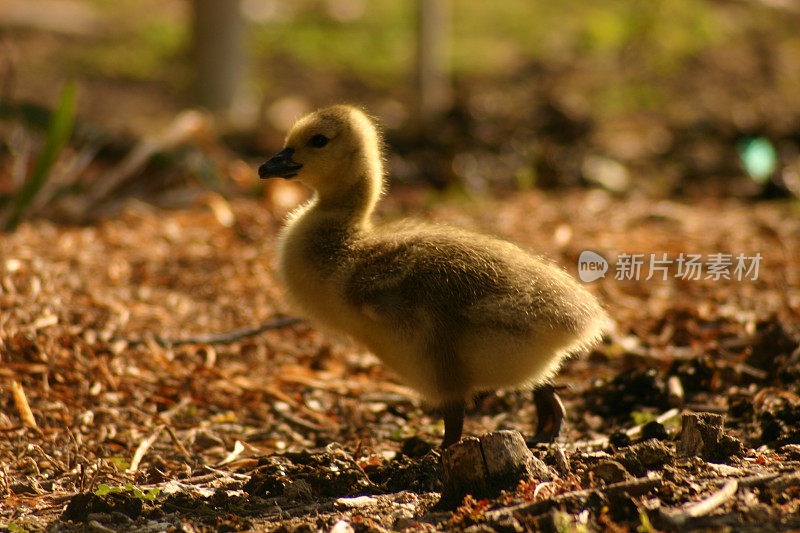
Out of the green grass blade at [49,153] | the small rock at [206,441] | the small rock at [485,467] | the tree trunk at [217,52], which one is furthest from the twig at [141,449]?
the tree trunk at [217,52]

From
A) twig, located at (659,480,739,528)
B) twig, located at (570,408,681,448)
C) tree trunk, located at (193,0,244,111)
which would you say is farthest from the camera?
tree trunk, located at (193,0,244,111)

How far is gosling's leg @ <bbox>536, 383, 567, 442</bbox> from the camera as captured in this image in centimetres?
365

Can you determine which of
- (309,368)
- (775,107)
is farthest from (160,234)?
(775,107)

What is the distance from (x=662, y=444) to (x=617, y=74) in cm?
998

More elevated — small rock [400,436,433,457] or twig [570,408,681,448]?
twig [570,408,681,448]

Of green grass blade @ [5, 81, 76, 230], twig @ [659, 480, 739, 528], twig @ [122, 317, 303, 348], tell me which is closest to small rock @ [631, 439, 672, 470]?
twig @ [659, 480, 739, 528]

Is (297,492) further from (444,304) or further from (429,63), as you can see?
(429,63)

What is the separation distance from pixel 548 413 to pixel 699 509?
49.9 inches

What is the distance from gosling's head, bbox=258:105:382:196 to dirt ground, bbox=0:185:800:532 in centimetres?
102

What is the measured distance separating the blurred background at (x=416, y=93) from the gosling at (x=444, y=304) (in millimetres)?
999

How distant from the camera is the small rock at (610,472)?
2.85 meters

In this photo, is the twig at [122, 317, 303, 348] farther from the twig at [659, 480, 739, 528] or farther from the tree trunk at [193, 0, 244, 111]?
the tree trunk at [193, 0, 244, 111]

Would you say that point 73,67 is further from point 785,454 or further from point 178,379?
point 785,454

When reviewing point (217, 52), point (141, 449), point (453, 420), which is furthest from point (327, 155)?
point (217, 52)
